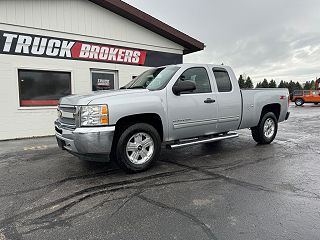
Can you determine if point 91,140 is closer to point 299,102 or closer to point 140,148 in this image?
point 140,148

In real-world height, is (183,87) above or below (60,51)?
below

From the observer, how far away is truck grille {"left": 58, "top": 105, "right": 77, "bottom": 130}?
14.1ft

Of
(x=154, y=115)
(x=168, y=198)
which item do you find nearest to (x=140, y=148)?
(x=154, y=115)

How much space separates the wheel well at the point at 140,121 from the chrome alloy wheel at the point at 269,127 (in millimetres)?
3617

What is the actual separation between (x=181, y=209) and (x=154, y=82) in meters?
2.71

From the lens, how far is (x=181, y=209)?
126 inches

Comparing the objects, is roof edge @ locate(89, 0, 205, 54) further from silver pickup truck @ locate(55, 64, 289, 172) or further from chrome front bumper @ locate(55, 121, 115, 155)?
chrome front bumper @ locate(55, 121, 115, 155)

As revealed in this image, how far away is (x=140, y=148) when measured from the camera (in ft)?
15.1

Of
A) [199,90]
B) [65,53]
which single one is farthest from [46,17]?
[199,90]

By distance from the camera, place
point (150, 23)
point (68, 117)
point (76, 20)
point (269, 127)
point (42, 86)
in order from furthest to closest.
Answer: point (150, 23), point (76, 20), point (42, 86), point (269, 127), point (68, 117)

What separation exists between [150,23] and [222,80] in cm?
614

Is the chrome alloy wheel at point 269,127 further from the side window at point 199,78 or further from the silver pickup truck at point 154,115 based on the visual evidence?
the side window at point 199,78

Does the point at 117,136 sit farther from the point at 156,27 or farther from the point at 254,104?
the point at 156,27

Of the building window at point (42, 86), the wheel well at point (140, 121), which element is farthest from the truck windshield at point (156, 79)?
the building window at point (42, 86)
